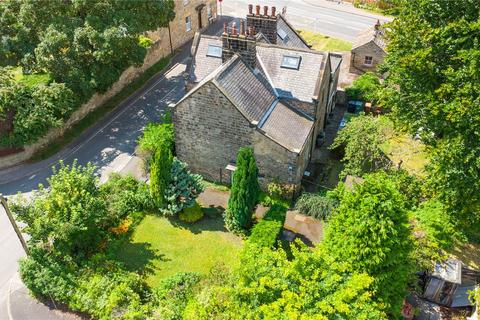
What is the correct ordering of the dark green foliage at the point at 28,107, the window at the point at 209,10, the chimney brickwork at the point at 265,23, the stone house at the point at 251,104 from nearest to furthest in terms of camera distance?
the stone house at the point at 251,104, the dark green foliage at the point at 28,107, the chimney brickwork at the point at 265,23, the window at the point at 209,10

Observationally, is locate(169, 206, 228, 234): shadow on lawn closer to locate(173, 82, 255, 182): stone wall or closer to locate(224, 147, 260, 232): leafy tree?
locate(224, 147, 260, 232): leafy tree

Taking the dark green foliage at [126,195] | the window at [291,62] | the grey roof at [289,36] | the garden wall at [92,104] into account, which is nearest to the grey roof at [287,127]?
the window at [291,62]

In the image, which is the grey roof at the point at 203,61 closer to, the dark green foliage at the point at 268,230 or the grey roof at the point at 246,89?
the grey roof at the point at 246,89

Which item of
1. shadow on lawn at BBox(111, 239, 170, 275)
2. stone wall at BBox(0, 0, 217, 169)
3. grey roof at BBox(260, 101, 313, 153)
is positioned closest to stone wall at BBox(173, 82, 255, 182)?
grey roof at BBox(260, 101, 313, 153)

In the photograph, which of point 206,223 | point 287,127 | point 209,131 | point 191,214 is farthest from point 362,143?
point 191,214

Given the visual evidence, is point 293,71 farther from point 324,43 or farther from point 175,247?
point 324,43
